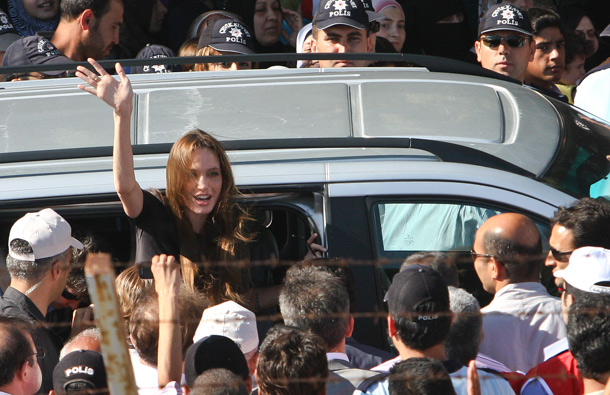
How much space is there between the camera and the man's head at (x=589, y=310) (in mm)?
3059

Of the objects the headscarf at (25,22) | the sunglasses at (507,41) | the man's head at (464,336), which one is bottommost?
the man's head at (464,336)

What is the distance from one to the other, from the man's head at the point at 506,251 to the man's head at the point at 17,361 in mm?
1794

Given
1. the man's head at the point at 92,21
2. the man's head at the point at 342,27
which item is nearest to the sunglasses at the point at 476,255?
the man's head at the point at 342,27

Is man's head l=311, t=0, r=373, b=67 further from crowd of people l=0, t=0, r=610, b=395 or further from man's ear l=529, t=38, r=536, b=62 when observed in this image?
crowd of people l=0, t=0, r=610, b=395

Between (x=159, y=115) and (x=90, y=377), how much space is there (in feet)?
5.22

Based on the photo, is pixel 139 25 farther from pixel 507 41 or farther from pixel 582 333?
pixel 582 333

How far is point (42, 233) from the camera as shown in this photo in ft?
12.3

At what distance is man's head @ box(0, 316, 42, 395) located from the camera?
3121 millimetres

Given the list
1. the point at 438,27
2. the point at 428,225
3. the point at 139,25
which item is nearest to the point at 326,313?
the point at 428,225

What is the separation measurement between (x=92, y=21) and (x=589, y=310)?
3835 mm

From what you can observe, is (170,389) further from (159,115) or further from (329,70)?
(329,70)

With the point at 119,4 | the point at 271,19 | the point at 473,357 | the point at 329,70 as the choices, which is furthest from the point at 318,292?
the point at 271,19

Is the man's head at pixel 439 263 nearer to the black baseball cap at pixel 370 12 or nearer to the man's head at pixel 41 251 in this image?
the man's head at pixel 41 251

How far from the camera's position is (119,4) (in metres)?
6.05
